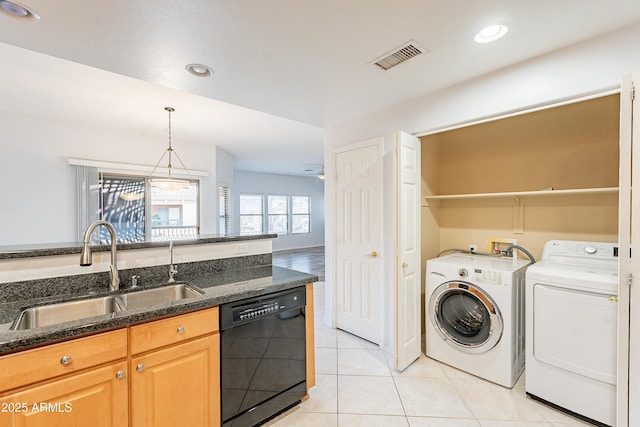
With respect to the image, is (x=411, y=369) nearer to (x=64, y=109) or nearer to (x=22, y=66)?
(x=22, y=66)

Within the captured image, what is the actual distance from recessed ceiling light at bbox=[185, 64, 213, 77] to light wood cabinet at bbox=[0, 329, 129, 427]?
1656 mm

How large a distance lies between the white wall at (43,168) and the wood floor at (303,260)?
13.0ft

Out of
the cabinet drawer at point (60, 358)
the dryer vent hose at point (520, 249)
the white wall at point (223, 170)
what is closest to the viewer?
the cabinet drawer at point (60, 358)

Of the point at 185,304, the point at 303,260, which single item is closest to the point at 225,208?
the point at 303,260

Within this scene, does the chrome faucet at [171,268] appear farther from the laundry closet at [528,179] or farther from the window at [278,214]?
the window at [278,214]

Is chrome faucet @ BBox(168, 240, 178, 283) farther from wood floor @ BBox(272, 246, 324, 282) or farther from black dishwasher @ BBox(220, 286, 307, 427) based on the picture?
wood floor @ BBox(272, 246, 324, 282)

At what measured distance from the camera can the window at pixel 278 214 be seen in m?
9.32

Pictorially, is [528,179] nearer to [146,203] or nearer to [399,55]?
[399,55]

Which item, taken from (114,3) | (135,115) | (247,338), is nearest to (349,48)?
(114,3)

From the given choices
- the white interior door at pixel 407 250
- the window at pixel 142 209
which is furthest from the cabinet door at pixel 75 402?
the window at pixel 142 209

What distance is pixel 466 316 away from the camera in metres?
2.43

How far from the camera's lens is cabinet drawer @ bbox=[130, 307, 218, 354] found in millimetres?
1329

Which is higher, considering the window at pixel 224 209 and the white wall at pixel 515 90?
the white wall at pixel 515 90

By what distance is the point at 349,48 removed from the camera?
1723 millimetres
